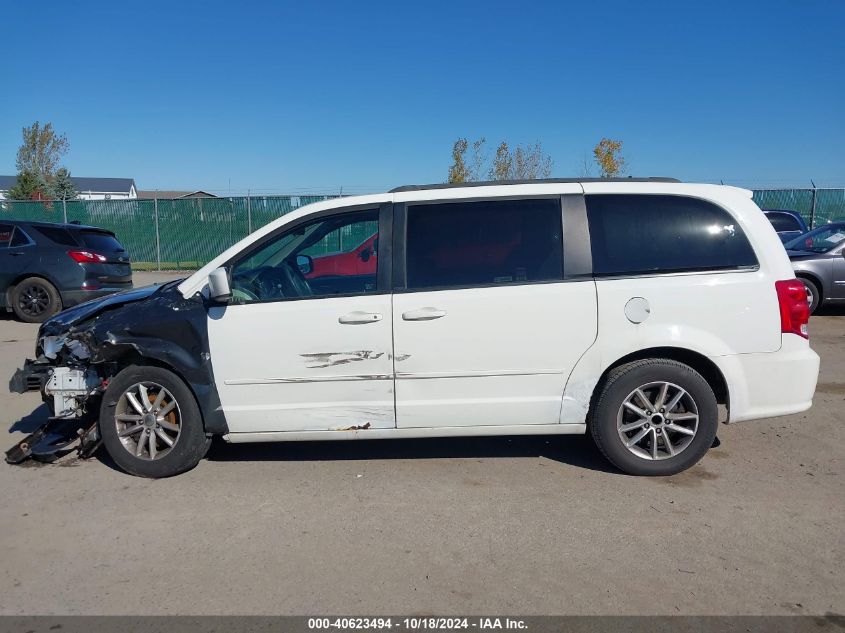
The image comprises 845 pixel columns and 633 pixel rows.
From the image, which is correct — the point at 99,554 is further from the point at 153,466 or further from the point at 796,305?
the point at 796,305

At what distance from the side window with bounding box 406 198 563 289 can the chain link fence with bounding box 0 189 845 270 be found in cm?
1580

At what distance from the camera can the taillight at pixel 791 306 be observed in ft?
14.3

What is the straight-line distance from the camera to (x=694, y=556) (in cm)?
348

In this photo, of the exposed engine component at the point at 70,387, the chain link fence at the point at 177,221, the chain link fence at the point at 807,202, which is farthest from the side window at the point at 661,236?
the chain link fence at the point at 807,202

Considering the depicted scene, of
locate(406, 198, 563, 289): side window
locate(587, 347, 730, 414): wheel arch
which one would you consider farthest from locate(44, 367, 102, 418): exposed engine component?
locate(587, 347, 730, 414): wheel arch

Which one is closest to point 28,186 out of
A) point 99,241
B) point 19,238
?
point 19,238

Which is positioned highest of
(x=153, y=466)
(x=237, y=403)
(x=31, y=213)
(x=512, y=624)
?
(x=31, y=213)

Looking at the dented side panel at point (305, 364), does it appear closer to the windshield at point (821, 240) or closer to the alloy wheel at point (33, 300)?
the alloy wheel at point (33, 300)

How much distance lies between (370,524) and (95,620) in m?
1.48

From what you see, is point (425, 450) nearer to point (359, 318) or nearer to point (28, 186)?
point (359, 318)

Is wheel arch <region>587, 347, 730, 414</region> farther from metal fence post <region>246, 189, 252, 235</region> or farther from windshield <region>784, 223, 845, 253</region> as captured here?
metal fence post <region>246, 189, 252, 235</region>

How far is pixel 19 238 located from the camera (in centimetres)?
1130

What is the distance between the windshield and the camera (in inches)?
436

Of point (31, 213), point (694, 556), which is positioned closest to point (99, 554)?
point (694, 556)
